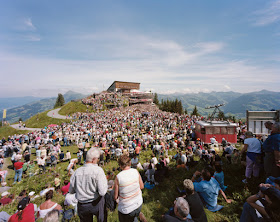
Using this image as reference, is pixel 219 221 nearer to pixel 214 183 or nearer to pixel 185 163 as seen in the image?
pixel 214 183

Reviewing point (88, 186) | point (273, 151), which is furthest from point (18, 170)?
point (273, 151)

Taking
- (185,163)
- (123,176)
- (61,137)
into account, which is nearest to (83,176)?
(123,176)

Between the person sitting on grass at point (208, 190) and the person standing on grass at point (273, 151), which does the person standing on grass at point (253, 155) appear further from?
the person sitting on grass at point (208, 190)

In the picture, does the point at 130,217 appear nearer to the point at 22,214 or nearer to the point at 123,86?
the point at 22,214

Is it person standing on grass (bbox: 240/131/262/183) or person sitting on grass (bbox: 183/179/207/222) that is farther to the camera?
person standing on grass (bbox: 240/131/262/183)

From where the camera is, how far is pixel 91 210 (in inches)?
131

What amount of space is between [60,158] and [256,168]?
48.4ft

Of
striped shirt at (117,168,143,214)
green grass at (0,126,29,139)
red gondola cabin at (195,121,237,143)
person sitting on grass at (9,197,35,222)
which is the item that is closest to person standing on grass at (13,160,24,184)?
person sitting on grass at (9,197,35,222)

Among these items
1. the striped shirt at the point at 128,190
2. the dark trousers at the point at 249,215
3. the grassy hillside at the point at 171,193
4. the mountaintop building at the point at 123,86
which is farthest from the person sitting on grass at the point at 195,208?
the mountaintop building at the point at 123,86

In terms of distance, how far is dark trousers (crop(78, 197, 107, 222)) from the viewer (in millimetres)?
3279

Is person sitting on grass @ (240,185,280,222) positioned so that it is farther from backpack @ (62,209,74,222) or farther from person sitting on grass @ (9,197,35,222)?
person sitting on grass @ (9,197,35,222)

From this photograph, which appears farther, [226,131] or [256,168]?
[226,131]

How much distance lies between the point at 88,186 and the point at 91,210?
2.28 feet

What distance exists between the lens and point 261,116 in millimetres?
9641
